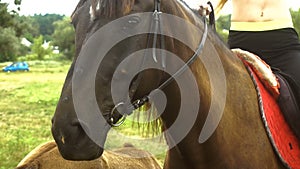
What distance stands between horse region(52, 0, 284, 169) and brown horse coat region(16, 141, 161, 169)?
8.37 feet

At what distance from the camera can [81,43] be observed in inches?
97.8

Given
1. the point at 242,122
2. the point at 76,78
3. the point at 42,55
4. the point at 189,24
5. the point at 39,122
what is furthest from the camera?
the point at 42,55

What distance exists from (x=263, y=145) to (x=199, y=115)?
1.73 ft

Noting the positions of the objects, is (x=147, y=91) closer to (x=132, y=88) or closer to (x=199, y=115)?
(x=132, y=88)

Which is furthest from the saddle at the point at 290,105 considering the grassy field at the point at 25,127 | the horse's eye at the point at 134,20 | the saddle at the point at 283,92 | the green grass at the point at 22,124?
the green grass at the point at 22,124

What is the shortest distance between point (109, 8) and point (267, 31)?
1785 mm

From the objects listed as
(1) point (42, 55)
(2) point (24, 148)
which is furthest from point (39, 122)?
(1) point (42, 55)

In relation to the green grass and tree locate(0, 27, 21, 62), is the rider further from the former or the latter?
tree locate(0, 27, 21, 62)

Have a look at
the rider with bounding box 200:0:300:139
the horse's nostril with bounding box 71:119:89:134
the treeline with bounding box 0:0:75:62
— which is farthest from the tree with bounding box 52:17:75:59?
the horse's nostril with bounding box 71:119:89:134

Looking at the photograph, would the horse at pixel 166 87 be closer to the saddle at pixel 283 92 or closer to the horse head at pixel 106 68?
the horse head at pixel 106 68

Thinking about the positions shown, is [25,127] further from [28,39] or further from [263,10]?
[28,39]

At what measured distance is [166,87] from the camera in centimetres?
278

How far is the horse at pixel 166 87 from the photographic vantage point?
7.98ft

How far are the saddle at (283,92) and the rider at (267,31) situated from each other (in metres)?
0.28
